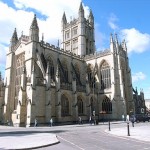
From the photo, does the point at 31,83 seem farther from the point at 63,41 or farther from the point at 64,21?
the point at 64,21

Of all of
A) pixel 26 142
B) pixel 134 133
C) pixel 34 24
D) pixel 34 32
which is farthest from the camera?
pixel 34 24

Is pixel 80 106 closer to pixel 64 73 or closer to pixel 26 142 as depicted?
pixel 64 73

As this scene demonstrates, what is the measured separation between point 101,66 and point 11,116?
24.4m

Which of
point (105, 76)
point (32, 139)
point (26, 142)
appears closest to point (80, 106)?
point (105, 76)

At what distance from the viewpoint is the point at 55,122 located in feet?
117

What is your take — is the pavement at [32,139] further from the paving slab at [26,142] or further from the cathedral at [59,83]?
the cathedral at [59,83]

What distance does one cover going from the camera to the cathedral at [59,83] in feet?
112

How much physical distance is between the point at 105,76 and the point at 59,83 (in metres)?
16.3

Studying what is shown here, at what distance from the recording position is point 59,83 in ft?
121

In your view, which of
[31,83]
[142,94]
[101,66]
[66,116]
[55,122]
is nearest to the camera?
[31,83]

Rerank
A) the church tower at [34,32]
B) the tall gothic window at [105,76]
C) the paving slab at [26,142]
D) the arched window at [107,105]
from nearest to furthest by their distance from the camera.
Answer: the paving slab at [26,142]
the church tower at [34,32]
the arched window at [107,105]
the tall gothic window at [105,76]

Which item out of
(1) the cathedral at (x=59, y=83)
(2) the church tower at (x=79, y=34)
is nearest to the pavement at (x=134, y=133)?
(1) the cathedral at (x=59, y=83)

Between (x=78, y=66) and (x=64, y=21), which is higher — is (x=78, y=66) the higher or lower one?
the lower one

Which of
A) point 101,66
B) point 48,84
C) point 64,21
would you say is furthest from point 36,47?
point 64,21
